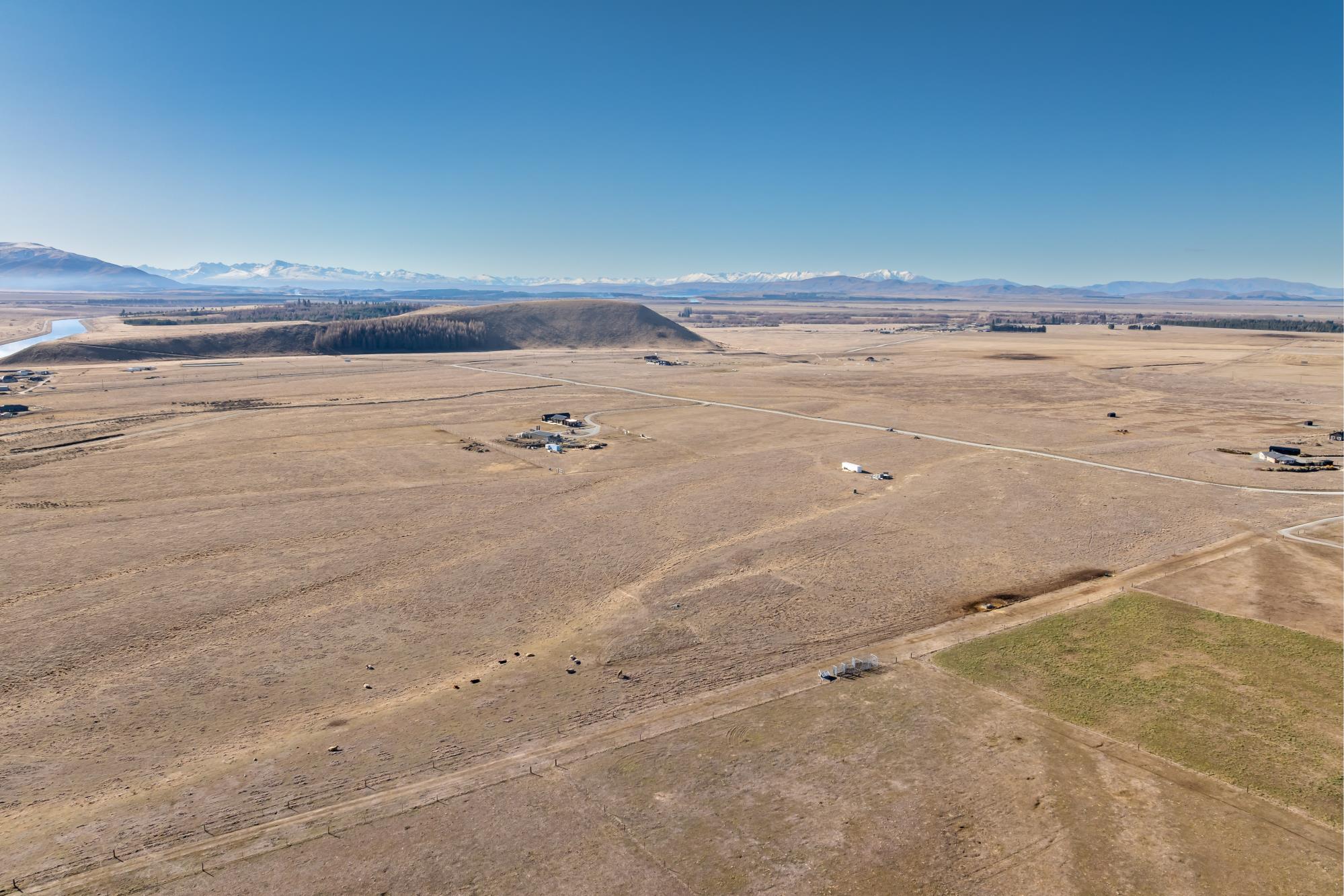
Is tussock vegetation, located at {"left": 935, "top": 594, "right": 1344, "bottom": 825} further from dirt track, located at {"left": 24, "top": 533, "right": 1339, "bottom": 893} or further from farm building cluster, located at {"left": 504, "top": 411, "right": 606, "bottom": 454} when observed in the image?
farm building cluster, located at {"left": 504, "top": 411, "right": 606, "bottom": 454}

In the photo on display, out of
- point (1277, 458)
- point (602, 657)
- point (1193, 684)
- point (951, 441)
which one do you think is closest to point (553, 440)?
point (951, 441)

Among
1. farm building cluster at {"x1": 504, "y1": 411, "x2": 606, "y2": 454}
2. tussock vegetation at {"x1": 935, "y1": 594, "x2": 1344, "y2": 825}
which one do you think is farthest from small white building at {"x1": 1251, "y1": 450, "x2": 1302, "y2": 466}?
farm building cluster at {"x1": 504, "y1": 411, "x2": 606, "y2": 454}

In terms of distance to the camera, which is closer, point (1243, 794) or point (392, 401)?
point (1243, 794)

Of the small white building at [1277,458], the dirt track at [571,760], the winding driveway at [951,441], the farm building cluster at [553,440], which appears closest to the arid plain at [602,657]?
the dirt track at [571,760]

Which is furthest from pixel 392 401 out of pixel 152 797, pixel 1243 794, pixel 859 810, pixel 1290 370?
pixel 1290 370

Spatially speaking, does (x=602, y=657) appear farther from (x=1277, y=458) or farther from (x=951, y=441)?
(x=1277, y=458)

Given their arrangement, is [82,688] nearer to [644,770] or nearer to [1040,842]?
[644,770]

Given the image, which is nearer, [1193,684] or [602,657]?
[1193,684]
